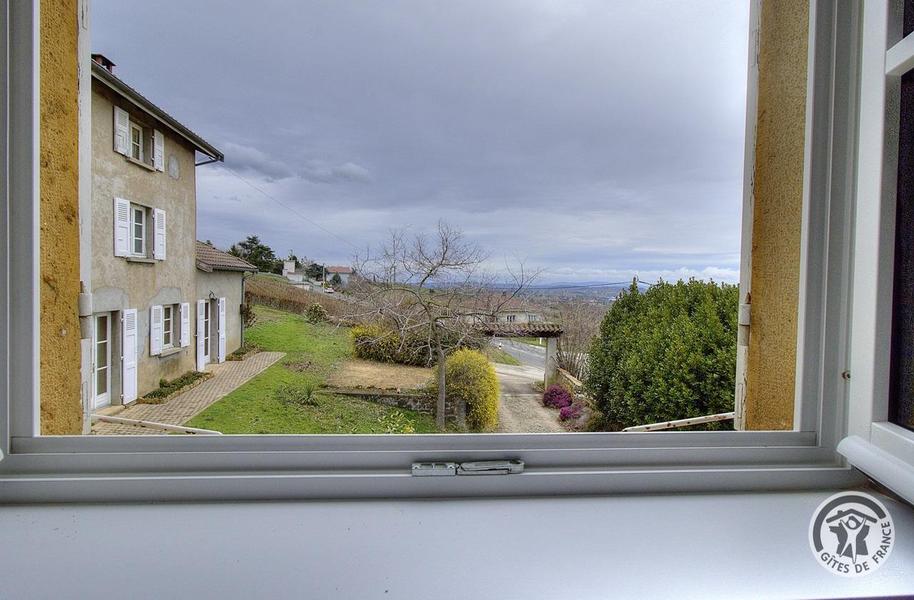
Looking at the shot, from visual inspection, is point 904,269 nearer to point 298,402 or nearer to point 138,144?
point 298,402

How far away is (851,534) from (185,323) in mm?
1315

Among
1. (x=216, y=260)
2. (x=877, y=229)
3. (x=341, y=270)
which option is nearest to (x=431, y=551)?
(x=341, y=270)

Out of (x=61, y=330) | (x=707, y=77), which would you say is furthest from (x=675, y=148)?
(x=61, y=330)

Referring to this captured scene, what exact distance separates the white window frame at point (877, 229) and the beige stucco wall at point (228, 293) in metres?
1.20

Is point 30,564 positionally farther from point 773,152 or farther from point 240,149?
point 773,152

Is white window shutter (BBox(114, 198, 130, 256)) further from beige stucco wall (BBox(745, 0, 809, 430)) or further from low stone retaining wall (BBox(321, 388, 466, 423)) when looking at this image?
beige stucco wall (BBox(745, 0, 809, 430))

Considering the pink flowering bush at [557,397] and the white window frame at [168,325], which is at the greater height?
the white window frame at [168,325]

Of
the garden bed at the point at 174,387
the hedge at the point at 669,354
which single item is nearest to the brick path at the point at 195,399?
the garden bed at the point at 174,387

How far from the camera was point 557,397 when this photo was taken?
0.98 meters

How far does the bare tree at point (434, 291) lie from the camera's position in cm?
102

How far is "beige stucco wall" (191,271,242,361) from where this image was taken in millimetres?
910

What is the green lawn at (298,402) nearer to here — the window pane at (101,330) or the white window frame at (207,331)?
the white window frame at (207,331)

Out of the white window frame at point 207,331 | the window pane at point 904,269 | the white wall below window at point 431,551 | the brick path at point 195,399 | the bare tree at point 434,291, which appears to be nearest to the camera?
the white wall below window at point 431,551

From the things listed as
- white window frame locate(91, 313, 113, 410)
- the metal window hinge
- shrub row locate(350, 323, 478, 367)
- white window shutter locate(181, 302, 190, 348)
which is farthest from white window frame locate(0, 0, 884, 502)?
shrub row locate(350, 323, 478, 367)
